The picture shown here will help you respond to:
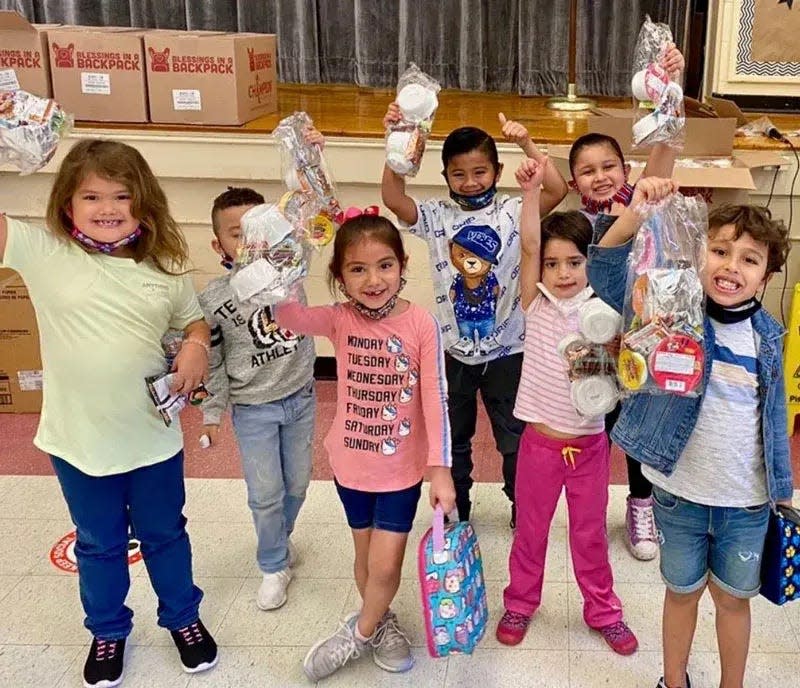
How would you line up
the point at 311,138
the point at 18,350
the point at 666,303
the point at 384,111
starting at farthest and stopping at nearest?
the point at 384,111 < the point at 18,350 < the point at 311,138 < the point at 666,303

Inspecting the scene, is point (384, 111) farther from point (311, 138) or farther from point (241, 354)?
point (241, 354)

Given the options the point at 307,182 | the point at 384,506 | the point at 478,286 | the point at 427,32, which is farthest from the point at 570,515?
the point at 427,32

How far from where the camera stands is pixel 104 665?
1.75m

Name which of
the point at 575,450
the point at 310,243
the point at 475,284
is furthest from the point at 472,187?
the point at 575,450

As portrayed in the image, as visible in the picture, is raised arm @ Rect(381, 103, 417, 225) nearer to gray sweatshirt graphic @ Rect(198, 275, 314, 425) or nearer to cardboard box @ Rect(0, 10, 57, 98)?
gray sweatshirt graphic @ Rect(198, 275, 314, 425)

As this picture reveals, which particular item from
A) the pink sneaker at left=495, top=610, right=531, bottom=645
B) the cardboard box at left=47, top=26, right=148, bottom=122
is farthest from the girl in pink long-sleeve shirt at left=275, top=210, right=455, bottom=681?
the cardboard box at left=47, top=26, right=148, bottom=122

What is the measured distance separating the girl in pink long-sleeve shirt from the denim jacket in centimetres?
34

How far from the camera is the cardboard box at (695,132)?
2.56 m

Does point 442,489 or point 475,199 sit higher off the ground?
point 475,199

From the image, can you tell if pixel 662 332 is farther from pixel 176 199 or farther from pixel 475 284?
pixel 176 199

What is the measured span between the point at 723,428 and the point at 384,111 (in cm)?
240

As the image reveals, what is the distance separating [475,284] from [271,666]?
0.96 m

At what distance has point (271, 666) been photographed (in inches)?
71.1

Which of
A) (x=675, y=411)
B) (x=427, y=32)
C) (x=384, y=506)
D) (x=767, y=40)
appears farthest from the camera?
(x=427, y=32)
